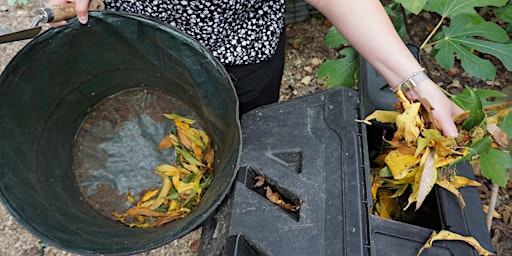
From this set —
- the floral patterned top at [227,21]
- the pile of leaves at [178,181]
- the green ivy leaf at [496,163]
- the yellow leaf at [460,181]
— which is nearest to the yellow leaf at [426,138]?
the yellow leaf at [460,181]

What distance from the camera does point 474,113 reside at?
900mm

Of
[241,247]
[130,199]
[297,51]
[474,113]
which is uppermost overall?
[474,113]

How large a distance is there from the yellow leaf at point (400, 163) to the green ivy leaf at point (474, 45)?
0.43m

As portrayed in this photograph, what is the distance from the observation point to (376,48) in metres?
0.96

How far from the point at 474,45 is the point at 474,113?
44 cm

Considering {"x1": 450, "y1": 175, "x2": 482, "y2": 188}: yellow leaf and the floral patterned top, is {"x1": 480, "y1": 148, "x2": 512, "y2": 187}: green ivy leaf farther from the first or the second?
the floral patterned top

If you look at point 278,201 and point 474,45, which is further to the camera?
point 474,45

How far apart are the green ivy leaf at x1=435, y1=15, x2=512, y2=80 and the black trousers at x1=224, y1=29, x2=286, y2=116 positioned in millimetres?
481

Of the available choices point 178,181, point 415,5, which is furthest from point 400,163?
point 178,181

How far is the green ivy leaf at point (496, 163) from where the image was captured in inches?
40.8

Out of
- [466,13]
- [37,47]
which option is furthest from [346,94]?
[37,47]

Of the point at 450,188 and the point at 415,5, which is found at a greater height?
the point at 415,5

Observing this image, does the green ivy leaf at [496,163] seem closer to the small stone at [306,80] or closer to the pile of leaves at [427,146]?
the pile of leaves at [427,146]

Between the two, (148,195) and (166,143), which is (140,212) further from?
(166,143)
